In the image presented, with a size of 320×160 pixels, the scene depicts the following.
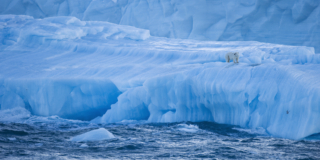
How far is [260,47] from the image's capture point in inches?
456

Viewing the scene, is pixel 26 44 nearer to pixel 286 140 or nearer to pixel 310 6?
pixel 286 140

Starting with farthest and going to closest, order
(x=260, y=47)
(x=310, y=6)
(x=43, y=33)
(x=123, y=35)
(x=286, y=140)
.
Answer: (x=310, y=6), (x=123, y=35), (x=43, y=33), (x=260, y=47), (x=286, y=140)

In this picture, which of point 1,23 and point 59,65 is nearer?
point 59,65

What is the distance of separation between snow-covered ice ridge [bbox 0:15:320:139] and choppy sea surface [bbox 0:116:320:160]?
19.3 inches

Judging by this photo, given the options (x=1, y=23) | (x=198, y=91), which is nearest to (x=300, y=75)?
(x=198, y=91)

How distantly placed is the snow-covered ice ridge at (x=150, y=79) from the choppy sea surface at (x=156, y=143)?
0.49m

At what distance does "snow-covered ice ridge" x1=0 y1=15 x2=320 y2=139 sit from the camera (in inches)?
283

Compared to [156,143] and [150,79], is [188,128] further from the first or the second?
[150,79]

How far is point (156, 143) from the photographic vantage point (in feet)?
21.7

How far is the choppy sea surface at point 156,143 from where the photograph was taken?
18.6 feet

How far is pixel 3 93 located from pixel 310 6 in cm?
1426

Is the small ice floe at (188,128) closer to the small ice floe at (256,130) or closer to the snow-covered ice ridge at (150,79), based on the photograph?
the snow-covered ice ridge at (150,79)

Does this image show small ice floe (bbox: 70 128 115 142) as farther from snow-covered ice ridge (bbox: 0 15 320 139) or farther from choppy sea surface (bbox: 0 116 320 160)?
snow-covered ice ridge (bbox: 0 15 320 139)

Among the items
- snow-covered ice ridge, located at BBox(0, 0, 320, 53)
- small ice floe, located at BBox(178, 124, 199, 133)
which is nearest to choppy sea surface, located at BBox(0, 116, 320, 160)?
small ice floe, located at BBox(178, 124, 199, 133)
